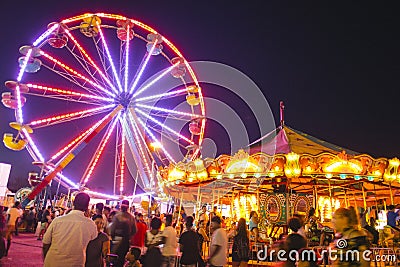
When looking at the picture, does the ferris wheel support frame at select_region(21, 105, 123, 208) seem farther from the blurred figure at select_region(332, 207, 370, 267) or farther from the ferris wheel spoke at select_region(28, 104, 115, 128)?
the blurred figure at select_region(332, 207, 370, 267)

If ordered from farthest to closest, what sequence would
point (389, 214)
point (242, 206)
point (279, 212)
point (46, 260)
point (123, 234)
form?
point (242, 206) < point (279, 212) < point (389, 214) < point (123, 234) < point (46, 260)

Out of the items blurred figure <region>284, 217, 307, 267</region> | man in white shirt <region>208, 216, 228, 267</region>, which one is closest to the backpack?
man in white shirt <region>208, 216, 228, 267</region>

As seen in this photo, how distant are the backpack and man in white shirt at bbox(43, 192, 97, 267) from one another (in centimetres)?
316

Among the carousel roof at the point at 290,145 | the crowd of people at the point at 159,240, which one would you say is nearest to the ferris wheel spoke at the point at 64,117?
the crowd of people at the point at 159,240

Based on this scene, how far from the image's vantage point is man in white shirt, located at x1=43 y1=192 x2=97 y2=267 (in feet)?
11.1

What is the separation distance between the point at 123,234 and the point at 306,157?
6673 mm

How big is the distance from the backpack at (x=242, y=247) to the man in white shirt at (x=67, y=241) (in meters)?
3.16

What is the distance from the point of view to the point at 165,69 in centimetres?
1587

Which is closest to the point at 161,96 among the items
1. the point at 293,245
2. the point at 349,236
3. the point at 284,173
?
the point at 284,173

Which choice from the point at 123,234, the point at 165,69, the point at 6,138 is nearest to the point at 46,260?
the point at 123,234

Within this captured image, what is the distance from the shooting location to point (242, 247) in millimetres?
6039

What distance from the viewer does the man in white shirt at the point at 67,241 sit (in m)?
3.39

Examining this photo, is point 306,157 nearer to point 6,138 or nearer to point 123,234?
point 123,234

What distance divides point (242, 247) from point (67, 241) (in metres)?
3.41
